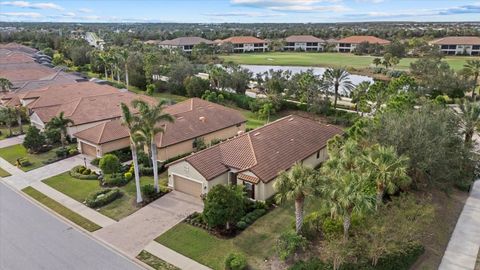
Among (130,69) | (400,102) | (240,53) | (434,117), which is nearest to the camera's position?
(434,117)

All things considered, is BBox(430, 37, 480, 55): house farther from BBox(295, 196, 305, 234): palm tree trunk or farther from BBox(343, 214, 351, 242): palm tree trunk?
BBox(343, 214, 351, 242): palm tree trunk

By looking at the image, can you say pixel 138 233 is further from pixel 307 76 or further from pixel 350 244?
pixel 307 76

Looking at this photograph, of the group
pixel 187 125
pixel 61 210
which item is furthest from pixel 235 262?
pixel 187 125

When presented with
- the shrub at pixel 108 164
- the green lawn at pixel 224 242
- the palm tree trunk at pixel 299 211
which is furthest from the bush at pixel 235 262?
the shrub at pixel 108 164

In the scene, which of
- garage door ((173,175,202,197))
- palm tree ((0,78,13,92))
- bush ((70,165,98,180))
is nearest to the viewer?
garage door ((173,175,202,197))

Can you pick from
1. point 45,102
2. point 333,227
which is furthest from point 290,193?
point 45,102

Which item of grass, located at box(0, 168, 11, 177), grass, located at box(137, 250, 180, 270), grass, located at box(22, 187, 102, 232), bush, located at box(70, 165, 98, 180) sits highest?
bush, located at box(70, 165, 98, 180)

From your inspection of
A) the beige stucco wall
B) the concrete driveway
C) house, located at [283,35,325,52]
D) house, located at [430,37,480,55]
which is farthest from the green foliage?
house, located at [283,35,325,52]
